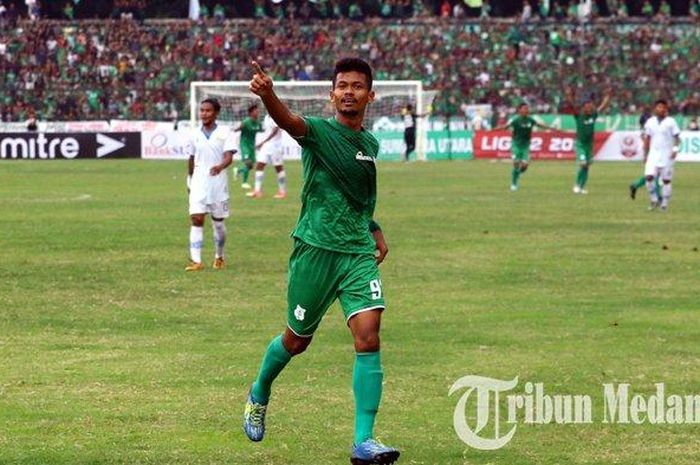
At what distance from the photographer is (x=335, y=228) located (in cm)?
910

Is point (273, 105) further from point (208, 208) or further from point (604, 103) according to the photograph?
point (604, 103)

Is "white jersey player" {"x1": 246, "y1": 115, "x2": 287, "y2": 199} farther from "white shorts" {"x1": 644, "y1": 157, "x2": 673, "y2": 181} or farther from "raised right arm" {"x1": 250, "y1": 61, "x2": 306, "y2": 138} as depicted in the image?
"raised right arm" {"x1": 250, "y1": 61, "x2": 306, "y2": 138}

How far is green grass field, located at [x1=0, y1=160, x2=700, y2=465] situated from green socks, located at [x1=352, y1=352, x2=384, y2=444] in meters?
0.45

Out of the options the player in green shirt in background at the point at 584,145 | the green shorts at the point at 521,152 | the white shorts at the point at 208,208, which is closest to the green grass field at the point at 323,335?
the white shorts at the point at 208,208

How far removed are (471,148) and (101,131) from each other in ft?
49.7

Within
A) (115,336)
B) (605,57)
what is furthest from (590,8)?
(115,336)

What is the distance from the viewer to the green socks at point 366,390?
854cm

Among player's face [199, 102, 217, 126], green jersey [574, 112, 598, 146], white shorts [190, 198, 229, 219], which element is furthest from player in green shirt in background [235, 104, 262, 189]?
player's face [199, 102, 217, 126]

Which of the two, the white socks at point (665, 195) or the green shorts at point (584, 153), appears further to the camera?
the green shorts at point (584, 153)

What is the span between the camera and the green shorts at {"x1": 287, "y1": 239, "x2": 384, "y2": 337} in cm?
895

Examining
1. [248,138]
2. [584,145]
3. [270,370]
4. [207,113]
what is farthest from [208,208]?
[584,145]

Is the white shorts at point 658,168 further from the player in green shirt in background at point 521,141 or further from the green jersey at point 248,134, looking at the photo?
the green jersey at point 248,134

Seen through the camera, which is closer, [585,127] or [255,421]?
[255,421]

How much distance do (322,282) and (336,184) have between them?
24.0 inches
